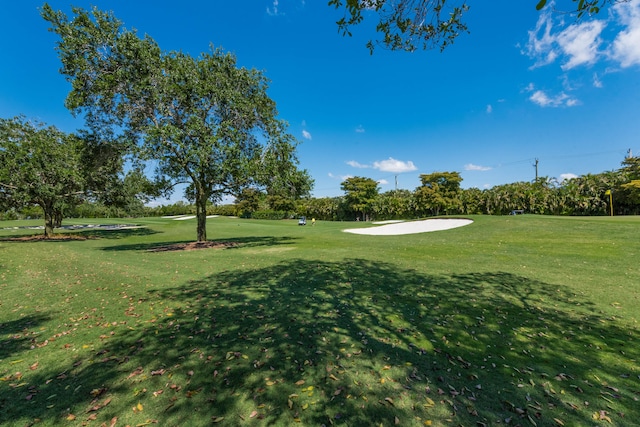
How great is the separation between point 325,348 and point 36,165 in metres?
27.0

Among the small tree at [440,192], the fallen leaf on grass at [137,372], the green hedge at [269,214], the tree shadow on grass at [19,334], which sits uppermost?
the small tree at [440,192]

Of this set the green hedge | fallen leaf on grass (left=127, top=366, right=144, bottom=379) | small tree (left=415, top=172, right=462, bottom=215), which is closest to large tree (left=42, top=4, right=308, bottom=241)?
fallen leaf on grass (left=127, top=366, right=144, bottom=379)

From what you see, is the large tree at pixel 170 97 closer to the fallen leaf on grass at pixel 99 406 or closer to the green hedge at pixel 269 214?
the fallen leaf on grass at pixel 99 406

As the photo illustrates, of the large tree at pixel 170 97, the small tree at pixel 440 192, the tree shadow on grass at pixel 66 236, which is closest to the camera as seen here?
the large tree at pixel 170 97

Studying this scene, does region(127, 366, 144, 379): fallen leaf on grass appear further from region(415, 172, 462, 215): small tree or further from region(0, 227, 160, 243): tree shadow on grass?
region(415, 172, 462, 215): small tree

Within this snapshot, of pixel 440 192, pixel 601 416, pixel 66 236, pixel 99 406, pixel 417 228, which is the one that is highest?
pixel 440 192

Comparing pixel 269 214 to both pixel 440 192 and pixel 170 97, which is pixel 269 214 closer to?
pixel 440 192

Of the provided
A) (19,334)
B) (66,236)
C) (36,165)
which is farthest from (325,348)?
(66,236)

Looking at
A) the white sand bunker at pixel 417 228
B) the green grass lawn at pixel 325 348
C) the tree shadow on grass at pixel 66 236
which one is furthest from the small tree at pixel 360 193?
the green grass lawn at pixel 325 348

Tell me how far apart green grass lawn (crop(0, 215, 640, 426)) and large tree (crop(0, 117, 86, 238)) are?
14898 millimetres

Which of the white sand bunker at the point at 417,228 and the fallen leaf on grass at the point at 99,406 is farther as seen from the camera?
the white sand bunker at the point at 417,228

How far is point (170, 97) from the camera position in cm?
1491

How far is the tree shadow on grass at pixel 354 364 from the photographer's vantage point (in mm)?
3086

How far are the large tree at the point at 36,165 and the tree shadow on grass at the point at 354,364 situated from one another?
67.4 feet
